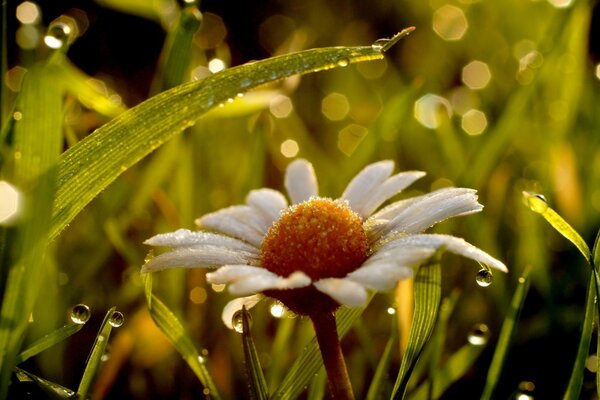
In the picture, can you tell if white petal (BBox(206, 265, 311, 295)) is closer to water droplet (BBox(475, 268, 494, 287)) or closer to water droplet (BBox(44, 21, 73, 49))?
water droplet (BBox(475, 268, 494, 287))

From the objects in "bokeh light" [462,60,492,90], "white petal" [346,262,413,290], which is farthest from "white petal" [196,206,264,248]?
"bokeh light" [462,60,492,90]

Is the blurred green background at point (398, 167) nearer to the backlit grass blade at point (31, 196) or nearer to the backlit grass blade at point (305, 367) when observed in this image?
the backlit grass blade at point (31, 196)

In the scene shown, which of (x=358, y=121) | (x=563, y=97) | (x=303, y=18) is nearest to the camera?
(x=563, y=97)

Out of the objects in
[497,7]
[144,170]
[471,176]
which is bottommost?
[471,176]

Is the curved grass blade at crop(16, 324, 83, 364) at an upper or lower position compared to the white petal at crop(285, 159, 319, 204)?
lower

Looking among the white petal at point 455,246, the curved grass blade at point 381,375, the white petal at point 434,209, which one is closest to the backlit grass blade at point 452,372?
the curved grass blade at point 381,375

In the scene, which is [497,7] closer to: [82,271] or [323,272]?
[82,271]

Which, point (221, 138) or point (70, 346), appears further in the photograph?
point (221, 138)

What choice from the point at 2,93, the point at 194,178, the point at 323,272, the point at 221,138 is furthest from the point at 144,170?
the point at 323,272
